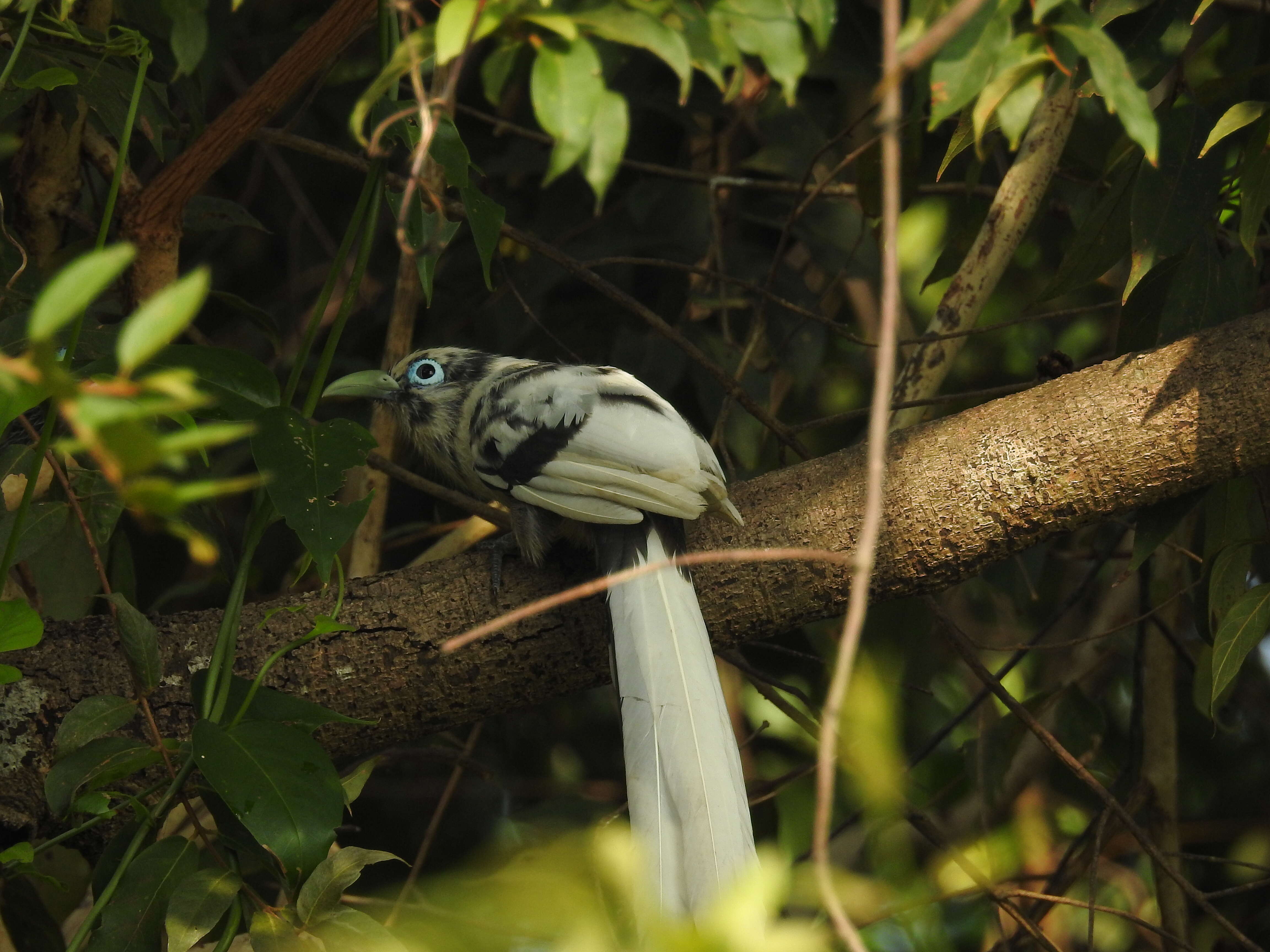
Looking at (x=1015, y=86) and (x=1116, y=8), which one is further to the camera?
(x=1116, y=8)

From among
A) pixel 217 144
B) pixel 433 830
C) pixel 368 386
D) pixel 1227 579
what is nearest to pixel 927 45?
pixel 1227 579

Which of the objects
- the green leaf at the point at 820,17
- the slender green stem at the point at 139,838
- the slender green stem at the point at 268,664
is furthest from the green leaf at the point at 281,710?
the green leaf at the point at 820,17

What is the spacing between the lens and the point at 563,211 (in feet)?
12.7

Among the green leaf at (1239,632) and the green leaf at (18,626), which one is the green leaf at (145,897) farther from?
the green leaf at (1239,632)

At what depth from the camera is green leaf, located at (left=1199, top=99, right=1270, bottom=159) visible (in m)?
1.93

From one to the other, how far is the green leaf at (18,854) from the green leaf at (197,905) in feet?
0.74

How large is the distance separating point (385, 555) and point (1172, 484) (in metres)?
2.83

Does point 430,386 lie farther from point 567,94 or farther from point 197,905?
point 567,94

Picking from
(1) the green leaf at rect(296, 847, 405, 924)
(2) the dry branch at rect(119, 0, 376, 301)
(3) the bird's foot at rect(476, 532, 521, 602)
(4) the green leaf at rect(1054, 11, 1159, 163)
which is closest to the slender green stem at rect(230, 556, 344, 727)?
(1) the green leaf at rect(296, 847, 405, 924)

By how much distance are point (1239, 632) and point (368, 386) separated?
2.17m

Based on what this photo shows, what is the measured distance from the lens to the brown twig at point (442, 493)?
3008 mm

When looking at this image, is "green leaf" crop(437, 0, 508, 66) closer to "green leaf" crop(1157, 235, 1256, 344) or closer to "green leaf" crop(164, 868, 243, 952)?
"green leaf" crop(164, 868, 243, 952)

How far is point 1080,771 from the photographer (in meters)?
2.47

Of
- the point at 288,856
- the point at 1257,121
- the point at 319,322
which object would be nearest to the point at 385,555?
the point at 319,322
